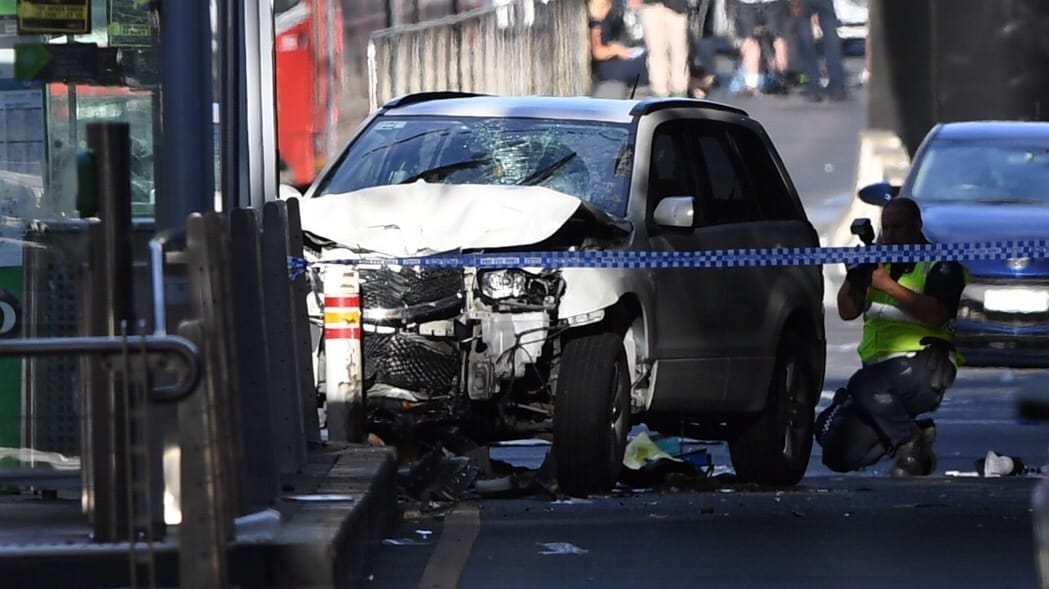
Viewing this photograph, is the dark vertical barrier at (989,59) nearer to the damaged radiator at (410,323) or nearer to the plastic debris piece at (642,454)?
the plastic debris piece at (642,454)

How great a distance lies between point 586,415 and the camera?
1046 centimetres

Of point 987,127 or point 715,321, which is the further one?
point 987,127

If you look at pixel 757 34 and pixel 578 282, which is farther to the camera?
pixel 757 34

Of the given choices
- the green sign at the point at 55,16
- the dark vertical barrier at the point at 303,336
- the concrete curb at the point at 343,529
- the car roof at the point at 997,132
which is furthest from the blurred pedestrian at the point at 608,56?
the green sign at the point at 55,16

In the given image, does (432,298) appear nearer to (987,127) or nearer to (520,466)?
(520,466)

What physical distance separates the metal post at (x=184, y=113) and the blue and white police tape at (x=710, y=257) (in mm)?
1291

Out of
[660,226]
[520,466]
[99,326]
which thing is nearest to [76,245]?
[99,326]

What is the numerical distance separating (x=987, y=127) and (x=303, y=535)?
13004mm

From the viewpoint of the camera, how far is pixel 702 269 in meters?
11.6

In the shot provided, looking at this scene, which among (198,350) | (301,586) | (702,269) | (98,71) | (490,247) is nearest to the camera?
(198,350)

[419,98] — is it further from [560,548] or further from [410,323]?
[560,548]

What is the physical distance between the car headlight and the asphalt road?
0.95m

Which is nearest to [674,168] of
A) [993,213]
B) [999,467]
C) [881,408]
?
[881,408]

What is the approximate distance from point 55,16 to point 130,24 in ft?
1.04
